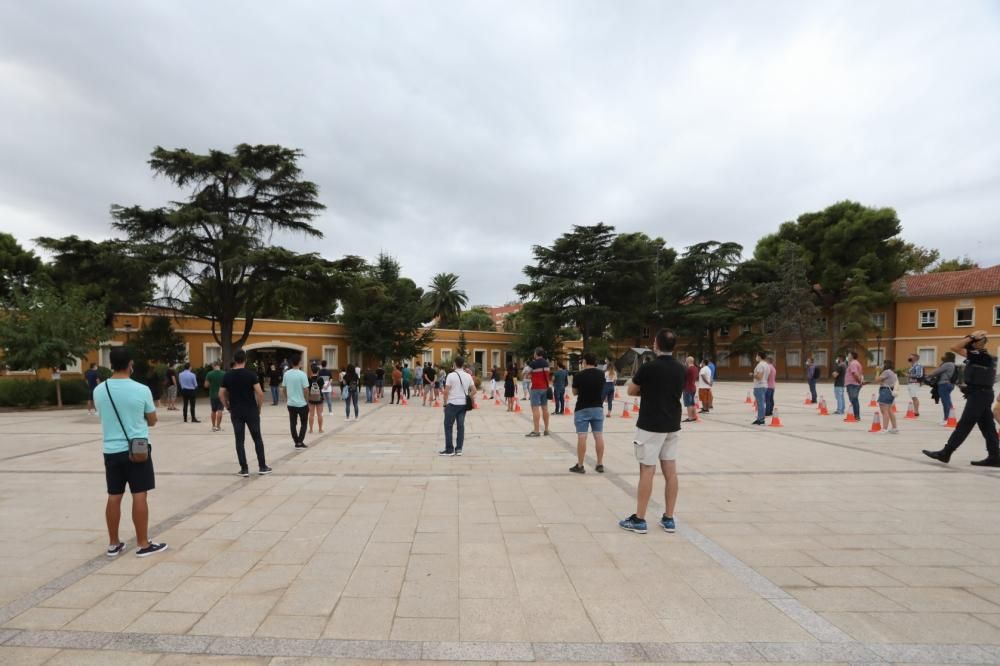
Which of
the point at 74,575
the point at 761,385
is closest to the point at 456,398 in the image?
the point at 74,575

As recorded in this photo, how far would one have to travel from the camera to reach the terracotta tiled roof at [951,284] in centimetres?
4038

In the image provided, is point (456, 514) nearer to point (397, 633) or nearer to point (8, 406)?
point (397, 633)

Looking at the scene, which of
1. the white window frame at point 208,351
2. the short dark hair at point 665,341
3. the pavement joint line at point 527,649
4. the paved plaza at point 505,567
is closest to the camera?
the pavement joint line at point 527,649

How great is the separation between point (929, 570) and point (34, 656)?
5920 millimetres

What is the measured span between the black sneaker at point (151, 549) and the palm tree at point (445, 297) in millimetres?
61524

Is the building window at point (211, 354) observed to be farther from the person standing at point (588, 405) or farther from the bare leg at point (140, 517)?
the bare leg at point (140, 517)

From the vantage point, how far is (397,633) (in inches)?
122

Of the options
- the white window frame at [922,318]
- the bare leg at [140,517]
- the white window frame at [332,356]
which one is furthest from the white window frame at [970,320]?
the bare leg at [140,517]

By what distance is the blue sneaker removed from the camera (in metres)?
4.84

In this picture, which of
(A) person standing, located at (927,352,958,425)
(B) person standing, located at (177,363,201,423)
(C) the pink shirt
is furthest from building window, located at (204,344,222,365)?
(A) person standing, located at (927,352,958,425)

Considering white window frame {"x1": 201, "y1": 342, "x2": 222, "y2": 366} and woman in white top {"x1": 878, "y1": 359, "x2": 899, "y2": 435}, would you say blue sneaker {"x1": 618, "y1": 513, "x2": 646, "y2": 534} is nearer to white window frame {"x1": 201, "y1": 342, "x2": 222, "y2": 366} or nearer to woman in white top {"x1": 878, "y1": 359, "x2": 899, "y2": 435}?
woman in white top {"x1": 878, "y1": 359, "x2": 899, "y2": 435}

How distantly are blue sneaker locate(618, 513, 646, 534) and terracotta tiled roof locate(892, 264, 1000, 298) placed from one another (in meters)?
49.7

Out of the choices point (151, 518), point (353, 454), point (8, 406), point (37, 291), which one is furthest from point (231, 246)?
point (151, 518)

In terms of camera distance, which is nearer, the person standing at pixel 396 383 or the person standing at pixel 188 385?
the person standing at pixel 188 385
